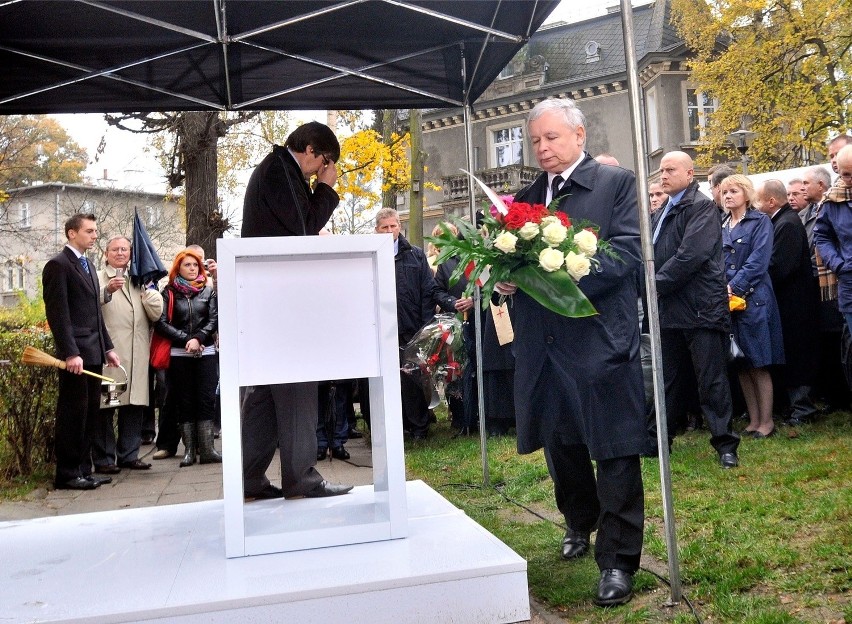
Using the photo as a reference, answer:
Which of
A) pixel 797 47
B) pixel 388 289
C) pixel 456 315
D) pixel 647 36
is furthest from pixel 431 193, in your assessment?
pixel 388 289

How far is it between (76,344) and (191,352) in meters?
1.24

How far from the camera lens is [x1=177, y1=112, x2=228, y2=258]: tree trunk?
13.1 meters

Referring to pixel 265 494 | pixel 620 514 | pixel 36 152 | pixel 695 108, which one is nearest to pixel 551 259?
pixel 620 514

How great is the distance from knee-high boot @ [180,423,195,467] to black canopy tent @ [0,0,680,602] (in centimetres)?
354

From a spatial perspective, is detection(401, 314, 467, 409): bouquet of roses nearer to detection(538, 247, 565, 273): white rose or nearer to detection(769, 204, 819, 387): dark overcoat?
detection(769, 204, 819, 387): dark overcoat

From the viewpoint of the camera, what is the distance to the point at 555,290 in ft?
11.9

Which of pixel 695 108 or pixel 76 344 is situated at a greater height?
pixel 695 108

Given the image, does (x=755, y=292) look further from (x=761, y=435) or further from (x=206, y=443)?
(x=206, y=443)

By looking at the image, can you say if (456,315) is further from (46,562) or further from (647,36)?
(647,36)

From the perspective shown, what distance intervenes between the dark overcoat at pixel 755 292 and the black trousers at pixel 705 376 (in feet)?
1.18

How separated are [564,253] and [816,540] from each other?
76.6 inches

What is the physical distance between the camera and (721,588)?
3.72m

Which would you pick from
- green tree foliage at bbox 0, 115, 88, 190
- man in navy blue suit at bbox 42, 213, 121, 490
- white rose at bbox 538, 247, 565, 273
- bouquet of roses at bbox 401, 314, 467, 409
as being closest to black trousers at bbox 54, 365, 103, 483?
man in navy blue suit at bbox 42, 213, 121, 490

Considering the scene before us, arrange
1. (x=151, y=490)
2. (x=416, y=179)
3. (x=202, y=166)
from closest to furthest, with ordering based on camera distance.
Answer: (x=151, y=490) → (x=202, y=166) → (x=416, y=179)
